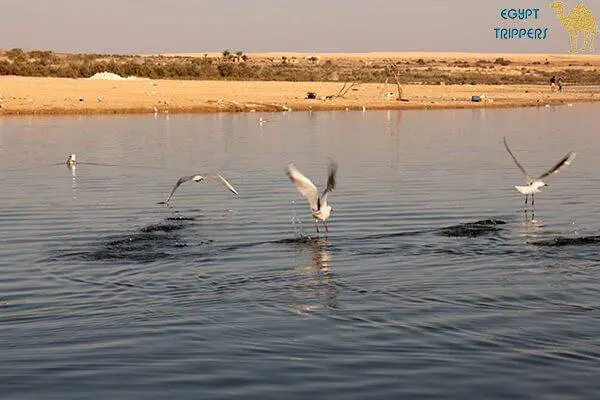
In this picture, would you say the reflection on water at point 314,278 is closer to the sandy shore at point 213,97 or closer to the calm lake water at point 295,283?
the calm lake water at point 295,283

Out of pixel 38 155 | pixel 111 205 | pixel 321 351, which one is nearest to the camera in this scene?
pixel 321 351

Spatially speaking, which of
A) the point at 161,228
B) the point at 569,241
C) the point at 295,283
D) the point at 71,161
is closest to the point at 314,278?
the point at 295,283

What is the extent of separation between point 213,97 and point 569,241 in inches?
1524

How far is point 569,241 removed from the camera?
17.6 m

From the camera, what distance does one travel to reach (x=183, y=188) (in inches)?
997

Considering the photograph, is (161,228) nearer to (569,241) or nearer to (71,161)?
(569,241)

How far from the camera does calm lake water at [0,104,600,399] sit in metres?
10.5

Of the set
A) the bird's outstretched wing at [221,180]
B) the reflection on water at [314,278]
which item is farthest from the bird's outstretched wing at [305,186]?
the bird's outstretched wing at [221,180]

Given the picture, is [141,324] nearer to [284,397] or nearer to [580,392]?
[284,397]

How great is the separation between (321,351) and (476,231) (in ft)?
25.3

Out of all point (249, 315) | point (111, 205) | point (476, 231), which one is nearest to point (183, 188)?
point (111, 205)

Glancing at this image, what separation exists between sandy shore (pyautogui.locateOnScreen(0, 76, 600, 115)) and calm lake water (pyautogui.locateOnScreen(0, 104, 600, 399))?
64.2 ft

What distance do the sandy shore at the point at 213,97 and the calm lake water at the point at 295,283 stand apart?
19.6m

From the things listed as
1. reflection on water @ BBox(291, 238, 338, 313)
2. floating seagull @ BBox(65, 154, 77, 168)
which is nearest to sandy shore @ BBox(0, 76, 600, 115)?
floating seagull @ BBox(65, 154, 77, 168)
